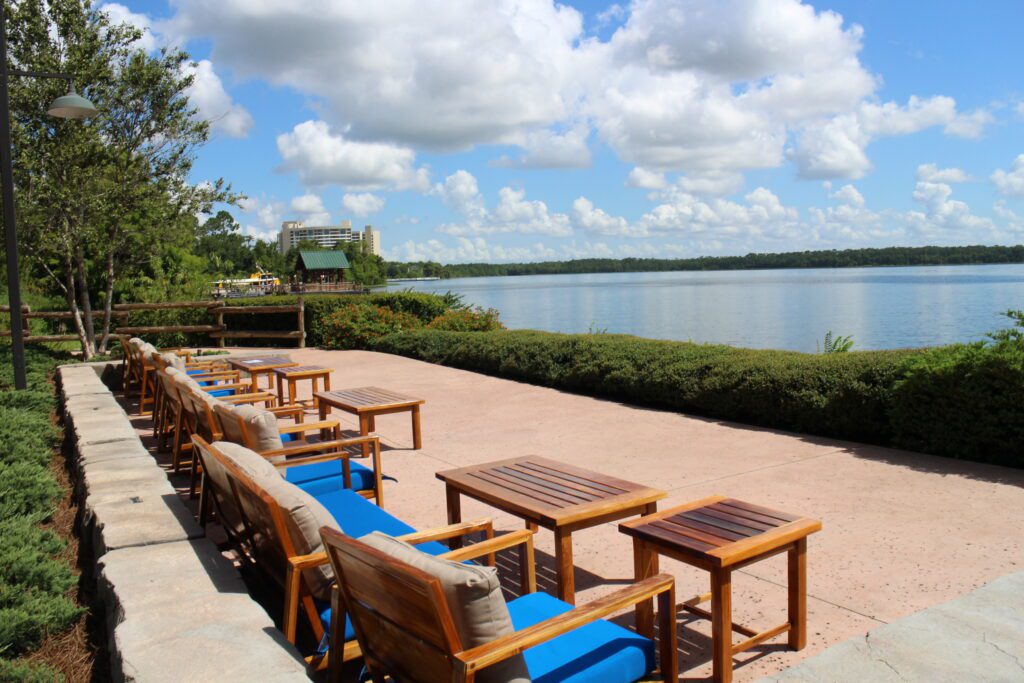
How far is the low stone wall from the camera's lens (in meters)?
2.42

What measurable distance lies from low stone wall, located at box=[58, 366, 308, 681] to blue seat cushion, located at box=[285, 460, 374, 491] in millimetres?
702

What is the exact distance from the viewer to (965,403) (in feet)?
20.7

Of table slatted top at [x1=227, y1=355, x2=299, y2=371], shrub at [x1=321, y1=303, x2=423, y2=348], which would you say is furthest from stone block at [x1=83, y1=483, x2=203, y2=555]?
shrub at [x1=321, y1=303, x2=423, y2=348]

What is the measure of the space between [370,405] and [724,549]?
468 cm

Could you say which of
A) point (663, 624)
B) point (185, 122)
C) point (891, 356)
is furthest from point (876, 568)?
point (185, 122)

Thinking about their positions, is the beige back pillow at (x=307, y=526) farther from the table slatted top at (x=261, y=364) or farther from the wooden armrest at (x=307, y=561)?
the table slatted top at (x=261, y=364)

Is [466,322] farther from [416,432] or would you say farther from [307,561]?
[307,561]

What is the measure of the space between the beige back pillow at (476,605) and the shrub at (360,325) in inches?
596

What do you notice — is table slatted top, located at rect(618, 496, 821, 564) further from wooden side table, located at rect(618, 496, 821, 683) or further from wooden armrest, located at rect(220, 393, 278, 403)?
wooden armrest, located at rect(220, 393, 278, 403)

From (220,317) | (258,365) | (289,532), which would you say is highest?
(220,317)

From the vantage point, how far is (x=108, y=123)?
45.8 feet

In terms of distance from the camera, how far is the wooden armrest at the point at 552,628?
209 centimetres

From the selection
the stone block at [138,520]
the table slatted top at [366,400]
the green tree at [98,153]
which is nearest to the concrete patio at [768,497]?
the table slatted top at [366,400]

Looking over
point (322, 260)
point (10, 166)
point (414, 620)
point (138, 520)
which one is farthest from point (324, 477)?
point (322, 260)
